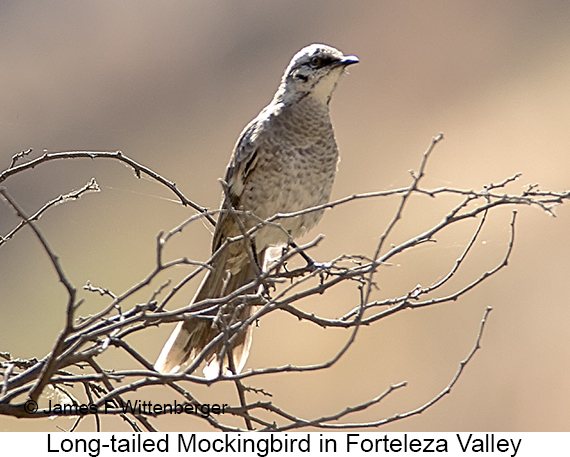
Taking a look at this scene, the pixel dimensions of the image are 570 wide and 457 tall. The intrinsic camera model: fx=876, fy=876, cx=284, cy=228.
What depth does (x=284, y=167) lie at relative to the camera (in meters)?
4.16

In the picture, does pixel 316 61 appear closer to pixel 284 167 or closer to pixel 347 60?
pixel 347 60

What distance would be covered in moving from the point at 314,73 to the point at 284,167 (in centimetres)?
49

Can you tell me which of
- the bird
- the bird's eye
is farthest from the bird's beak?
the bird's eye

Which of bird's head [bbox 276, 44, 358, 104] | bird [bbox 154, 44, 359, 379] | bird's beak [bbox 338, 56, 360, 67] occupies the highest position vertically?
bird's head [bbox 276, 44, 358, 104]

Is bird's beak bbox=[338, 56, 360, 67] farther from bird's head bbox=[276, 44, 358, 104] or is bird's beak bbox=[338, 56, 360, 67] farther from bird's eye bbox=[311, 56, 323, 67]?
bird's eye bbox=[311, 56, 323, 67]

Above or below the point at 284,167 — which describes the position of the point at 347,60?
above

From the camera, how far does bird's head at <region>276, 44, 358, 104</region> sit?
4199 millimetres

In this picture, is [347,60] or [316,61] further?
[316,61]

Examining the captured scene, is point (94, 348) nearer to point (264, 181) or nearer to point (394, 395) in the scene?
point (264, 181)

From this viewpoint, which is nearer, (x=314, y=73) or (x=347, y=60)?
(x=347, y=60)

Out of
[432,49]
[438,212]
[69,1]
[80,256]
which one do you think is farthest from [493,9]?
[80,256]

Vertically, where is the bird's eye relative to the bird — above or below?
above

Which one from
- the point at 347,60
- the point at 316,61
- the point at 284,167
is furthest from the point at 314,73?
the point at 284,167

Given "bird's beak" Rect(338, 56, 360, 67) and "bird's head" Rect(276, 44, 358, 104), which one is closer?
"bird's beak" Rect(338, 56, 360, 67)
